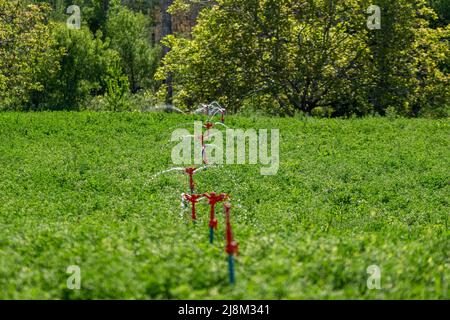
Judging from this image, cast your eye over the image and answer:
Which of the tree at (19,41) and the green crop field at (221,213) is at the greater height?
the tree at (19,41)

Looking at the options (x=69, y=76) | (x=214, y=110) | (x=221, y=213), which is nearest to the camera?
(x=221, y=213)

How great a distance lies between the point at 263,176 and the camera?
597 inches

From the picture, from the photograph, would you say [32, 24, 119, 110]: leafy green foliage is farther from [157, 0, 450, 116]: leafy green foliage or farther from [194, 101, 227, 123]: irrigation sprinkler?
[194, 101, 227, 123]: irrigation sprinkler

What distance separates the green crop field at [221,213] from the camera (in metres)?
6.53

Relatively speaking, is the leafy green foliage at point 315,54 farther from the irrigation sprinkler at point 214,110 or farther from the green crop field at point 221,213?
the green crop field at point 221,213

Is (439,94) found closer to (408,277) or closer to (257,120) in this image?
(257,120)

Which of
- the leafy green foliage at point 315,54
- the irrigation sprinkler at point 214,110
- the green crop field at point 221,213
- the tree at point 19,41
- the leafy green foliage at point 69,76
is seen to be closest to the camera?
the green crop field at point 221,213

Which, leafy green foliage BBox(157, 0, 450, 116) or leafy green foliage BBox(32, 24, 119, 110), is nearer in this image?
leafy green foliage BBox(157, 0, 450, 116)

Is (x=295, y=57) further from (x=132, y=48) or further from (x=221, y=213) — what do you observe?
(x=132, y=48)

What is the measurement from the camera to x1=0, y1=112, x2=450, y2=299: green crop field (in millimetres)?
6527

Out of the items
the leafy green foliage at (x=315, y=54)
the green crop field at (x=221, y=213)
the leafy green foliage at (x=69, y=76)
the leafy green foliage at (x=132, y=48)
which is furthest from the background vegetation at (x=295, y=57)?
the leafy green foliage at (x=132, y=48)

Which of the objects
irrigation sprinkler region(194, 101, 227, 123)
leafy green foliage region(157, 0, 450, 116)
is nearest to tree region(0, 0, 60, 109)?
leafy green foliage region(157, 0, 450, 116)

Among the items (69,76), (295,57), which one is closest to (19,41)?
(69,76)

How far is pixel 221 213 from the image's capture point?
12.3m
